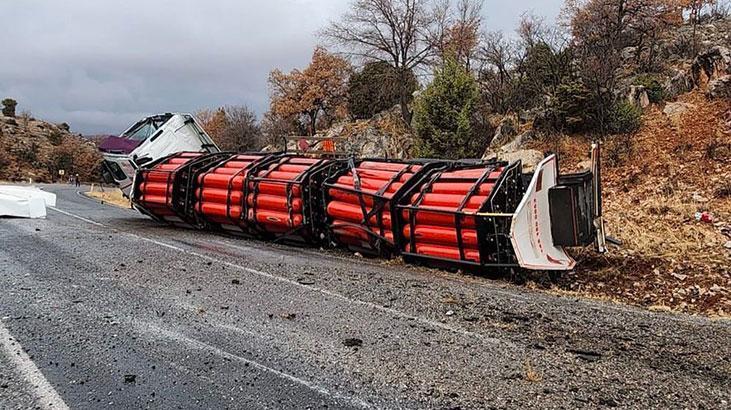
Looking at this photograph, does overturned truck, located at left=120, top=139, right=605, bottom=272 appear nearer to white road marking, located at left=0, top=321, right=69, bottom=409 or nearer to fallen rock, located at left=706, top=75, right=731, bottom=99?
white road marking, located at left=0, top=321, right=69, bottom=409

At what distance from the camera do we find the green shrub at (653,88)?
1556 centimetres

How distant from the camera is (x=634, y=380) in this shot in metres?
3.25

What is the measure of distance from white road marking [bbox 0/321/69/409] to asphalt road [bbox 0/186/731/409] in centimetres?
1

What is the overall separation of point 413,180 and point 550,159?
1.94 m

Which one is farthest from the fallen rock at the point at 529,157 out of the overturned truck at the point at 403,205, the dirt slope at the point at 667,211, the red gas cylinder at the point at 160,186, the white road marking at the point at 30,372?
the white road marking at the point at 30,372

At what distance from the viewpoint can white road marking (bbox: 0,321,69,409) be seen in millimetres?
2799

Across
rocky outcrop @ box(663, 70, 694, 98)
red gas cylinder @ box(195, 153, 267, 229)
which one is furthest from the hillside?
rocky outcrop @ box(663, 70, 694, 98)

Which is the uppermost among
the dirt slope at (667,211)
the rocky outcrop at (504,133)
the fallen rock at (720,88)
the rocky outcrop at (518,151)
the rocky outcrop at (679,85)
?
the rocky outcrop at (679,85)

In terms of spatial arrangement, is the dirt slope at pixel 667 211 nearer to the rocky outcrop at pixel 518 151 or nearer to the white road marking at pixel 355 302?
the rocky outcrop at pixel 518 151

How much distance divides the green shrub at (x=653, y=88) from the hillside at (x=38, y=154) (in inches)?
2104

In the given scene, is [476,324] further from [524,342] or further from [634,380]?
[634,380]

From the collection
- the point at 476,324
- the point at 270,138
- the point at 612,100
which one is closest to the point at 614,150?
the point at 612,100

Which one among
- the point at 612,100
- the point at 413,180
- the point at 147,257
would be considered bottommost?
the point at 147,257

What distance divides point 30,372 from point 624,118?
14681mm
